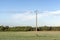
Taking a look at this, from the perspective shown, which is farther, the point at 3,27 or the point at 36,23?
the point at 3,27

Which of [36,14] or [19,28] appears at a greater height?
[36,14]

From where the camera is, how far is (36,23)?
64.9 m

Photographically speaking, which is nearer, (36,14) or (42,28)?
(36,14)

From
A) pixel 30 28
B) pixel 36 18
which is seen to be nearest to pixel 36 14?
pixel 36 18

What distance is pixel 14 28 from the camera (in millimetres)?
84875

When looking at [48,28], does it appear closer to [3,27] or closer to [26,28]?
[26,28]

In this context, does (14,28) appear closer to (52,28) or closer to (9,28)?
(9,28)

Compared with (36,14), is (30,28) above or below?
below

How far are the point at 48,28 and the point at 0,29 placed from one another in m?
21.4

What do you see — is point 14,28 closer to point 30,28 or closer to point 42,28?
point 30,28

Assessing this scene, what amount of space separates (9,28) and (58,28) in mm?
22557

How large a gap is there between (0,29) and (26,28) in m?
11.6

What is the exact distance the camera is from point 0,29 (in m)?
83.4

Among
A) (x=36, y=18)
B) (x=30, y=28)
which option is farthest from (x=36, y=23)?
(x=30, y=28)
